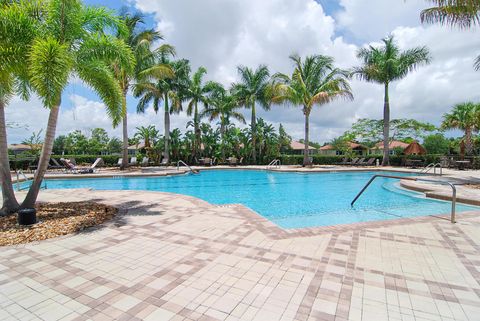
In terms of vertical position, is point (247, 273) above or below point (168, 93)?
below

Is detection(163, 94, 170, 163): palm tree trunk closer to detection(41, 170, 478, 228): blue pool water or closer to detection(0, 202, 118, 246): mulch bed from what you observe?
detection(41, 170, 478, 228): blue pool water

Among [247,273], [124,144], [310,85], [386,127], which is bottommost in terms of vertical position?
[247,273]

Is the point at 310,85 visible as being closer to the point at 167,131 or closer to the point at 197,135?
the point at 197,135

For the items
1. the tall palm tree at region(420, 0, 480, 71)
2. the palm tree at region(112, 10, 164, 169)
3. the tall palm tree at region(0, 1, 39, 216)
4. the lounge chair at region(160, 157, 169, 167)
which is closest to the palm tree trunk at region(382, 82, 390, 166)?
the tall palm tree at region(420, 0, 480, 71)

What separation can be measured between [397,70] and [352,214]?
20379mm

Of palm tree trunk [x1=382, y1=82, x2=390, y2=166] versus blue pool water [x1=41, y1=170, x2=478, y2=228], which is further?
palm tree trunk [x1=382, y1=82, x2=390, y2=166]

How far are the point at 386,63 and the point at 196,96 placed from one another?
1759 cm

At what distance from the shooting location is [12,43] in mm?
5109

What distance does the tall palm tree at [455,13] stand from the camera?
1048 centimetres

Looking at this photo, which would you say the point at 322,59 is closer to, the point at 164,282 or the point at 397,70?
the point at 397,70

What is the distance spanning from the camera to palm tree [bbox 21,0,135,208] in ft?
17.0

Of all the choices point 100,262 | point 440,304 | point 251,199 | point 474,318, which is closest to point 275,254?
point 440,304

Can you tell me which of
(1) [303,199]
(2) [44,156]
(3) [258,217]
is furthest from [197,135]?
(3) [258,217]

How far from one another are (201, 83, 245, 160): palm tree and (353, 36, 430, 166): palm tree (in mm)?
11909
